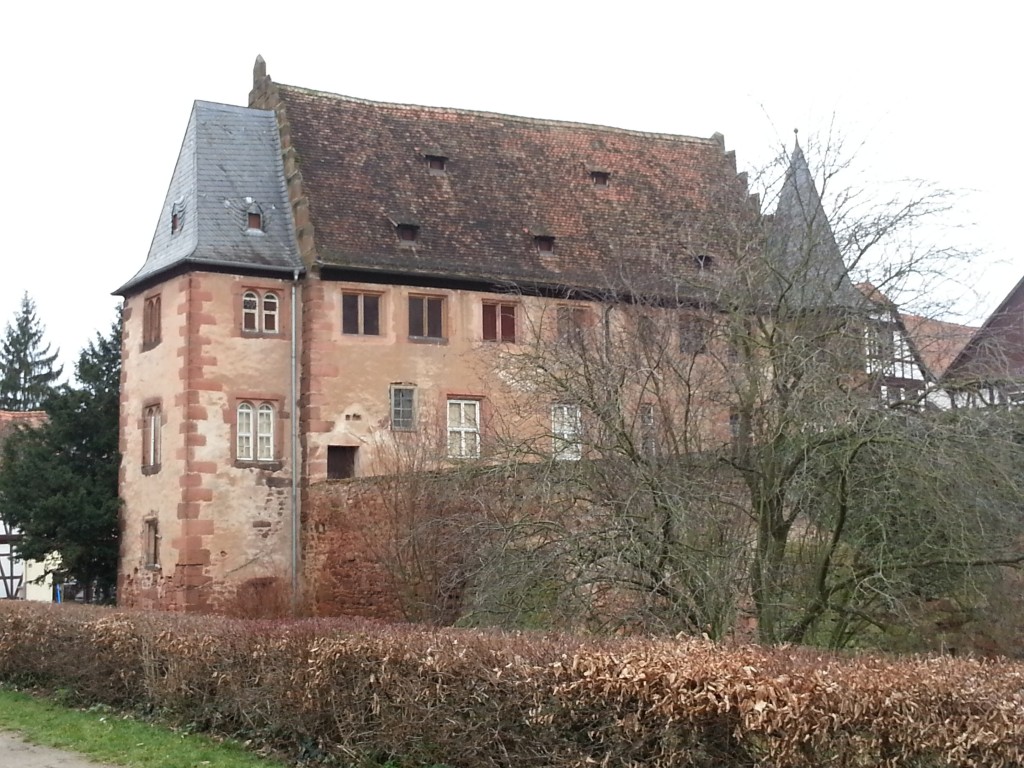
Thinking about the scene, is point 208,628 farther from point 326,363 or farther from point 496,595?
point 326,363

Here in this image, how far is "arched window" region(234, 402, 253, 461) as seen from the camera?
28.4 metres

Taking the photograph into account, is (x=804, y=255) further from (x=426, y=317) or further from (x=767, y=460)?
(x=426, y=317)

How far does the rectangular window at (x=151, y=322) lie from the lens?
29750 mm

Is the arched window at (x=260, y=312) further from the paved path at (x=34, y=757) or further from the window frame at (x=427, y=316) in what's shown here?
the paved path at (x=34, y=757)

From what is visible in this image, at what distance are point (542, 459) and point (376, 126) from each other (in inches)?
703

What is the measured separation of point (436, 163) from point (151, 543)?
10.3 m

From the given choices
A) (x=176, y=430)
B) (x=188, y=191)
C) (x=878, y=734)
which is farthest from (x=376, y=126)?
(x=878, y=734)

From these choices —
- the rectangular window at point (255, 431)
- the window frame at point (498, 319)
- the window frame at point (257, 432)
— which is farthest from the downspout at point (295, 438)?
the window frame at point (498, 319)

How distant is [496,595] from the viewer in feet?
48.0

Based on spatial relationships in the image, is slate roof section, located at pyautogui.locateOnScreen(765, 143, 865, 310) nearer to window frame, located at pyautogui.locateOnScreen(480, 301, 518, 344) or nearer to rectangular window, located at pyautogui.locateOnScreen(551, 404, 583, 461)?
rectangular window, located at pyautogui.locateOnScreen(551, 404, 583, 461)

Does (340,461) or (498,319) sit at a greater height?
(498,319)

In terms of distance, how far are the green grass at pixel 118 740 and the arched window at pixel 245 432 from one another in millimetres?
12450

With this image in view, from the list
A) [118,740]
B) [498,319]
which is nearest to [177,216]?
[498,319]

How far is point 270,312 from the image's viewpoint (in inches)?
1139
